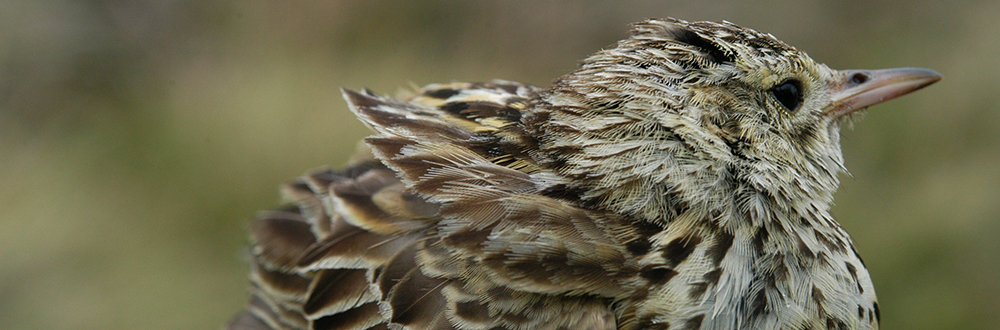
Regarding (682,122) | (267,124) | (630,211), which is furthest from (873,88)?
(267,124)

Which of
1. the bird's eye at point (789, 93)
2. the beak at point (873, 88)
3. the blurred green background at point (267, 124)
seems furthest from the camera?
the blurred green background at point (267, 124)

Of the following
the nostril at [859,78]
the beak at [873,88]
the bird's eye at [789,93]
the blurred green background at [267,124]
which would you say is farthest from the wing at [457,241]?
the blurred green background at [267,124]

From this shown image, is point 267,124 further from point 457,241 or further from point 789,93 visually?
point 789,93

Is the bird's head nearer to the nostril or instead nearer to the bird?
the bird

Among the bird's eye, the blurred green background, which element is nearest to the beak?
the bird's eye

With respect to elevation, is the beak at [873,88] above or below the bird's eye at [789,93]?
below

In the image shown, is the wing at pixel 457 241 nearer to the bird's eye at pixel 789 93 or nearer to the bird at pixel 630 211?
the bird at pixel 630 211

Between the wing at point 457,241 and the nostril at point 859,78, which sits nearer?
the wing at point 457,241
